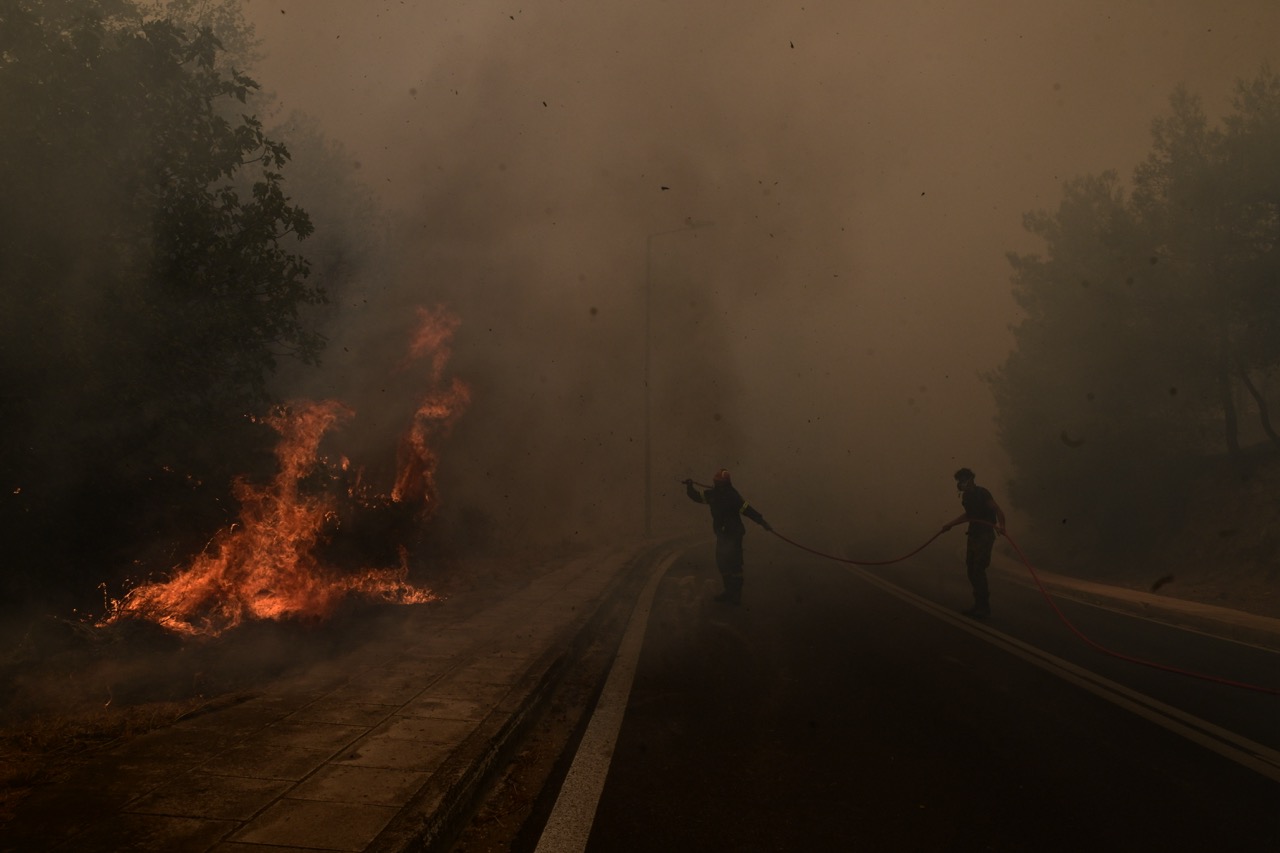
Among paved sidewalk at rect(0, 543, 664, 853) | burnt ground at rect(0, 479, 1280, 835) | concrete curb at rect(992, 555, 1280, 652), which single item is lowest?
concrete curb at rect(992, 555, 1280, 652)

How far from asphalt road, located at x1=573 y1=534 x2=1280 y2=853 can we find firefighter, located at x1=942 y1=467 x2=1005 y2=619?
1017 mm

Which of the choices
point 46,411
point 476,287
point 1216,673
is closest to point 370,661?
point 46,411

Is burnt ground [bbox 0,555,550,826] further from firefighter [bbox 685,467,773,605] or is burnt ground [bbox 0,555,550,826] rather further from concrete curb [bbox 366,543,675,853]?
firefighter [bbox 685,467,773,605]

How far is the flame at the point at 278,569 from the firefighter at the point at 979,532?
22.4 ft

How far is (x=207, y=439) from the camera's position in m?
7.38

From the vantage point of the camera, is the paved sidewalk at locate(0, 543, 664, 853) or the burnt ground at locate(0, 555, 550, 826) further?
the burnt ground at locate(0, 555, 550, 826)

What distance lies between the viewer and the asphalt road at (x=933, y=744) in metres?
3.66

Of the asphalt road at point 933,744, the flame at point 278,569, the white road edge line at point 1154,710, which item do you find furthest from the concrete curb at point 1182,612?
the flame at point 278,569

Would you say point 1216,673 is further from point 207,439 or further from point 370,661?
point 207,439

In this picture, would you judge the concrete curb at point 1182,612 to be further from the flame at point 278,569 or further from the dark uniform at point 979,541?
the flame at point 278,569

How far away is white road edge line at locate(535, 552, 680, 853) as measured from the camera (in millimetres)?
3547

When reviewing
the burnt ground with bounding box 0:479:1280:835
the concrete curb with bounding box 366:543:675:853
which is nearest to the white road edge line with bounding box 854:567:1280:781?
the burnt ground with bounding box 0:479:1280:835

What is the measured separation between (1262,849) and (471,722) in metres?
3.81

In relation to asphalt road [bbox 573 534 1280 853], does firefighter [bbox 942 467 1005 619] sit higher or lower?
higher
